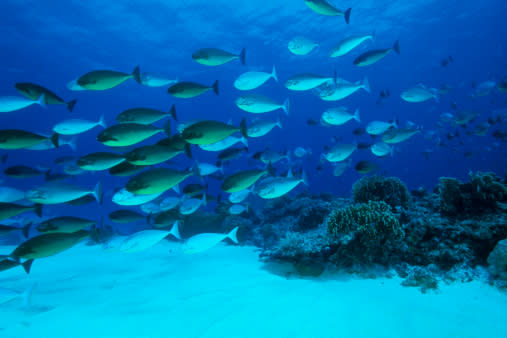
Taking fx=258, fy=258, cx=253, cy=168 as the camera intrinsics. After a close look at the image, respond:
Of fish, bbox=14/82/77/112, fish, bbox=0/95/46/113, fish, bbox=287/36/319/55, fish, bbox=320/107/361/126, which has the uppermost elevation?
fish, bbox=287/36/319/55

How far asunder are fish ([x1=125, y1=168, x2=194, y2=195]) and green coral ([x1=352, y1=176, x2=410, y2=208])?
553cm

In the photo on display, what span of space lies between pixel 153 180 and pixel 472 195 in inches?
241

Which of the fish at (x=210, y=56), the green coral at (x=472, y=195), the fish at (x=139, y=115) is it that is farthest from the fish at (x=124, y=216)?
the green coral at (x=472, y=195)

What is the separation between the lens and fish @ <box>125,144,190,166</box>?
3027mm

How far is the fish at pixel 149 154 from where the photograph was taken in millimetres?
3027

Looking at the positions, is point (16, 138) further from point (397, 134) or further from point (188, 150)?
point (397, 134)

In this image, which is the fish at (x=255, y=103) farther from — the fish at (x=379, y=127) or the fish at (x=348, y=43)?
the fish at (x=379, y=127)

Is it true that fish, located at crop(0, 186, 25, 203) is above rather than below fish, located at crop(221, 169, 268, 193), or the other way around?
below

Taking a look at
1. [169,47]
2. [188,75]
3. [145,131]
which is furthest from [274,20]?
[145,131]

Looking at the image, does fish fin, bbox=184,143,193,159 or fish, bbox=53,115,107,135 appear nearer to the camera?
fish fin, bbox=184,143,193,159

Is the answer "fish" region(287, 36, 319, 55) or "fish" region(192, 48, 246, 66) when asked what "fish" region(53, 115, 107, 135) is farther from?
"fish" region(287, 36, 319, 55)

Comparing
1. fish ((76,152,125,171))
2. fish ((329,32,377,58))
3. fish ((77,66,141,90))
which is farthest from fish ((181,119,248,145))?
fish ((329,32,377,58))

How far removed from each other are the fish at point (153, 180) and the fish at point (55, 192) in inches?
37.1

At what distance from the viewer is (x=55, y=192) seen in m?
3.49
